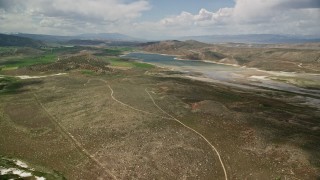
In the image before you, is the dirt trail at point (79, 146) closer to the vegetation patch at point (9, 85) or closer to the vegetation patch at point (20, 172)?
the vegetation patch at point (20, 172)

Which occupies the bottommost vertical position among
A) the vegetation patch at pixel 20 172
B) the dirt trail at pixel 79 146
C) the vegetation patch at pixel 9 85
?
the vegetation patch at pixel 9 85

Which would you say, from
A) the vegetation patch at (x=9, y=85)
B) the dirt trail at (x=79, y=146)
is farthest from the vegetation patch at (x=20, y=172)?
the vegetation patch at (x=9, y=85)

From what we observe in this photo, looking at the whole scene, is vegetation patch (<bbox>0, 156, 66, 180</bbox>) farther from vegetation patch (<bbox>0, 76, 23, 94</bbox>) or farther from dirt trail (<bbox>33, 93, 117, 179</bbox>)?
vegetation patch (<bbox>0, 76, 23, 94</bbox>)

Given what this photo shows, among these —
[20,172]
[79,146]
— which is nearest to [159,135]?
[79,146]

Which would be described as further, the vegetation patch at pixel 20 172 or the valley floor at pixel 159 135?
the valley floor at pixel 159 135

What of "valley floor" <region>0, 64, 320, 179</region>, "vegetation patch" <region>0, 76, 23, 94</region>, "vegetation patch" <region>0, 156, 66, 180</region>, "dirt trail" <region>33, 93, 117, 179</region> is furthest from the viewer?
"vegetation patch" <region>0, 76, 23, 94</region>

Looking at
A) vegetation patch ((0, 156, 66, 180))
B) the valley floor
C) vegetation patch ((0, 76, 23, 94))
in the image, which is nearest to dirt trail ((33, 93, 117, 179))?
the valley floor

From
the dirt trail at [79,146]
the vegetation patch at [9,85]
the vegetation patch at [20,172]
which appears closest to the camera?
the vegetation patch at [20,172]

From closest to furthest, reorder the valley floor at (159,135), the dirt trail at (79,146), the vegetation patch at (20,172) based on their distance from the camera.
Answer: the vegetation patch at (20,172) → the dirt trail at (79,146) → the valley floor at (159,135)

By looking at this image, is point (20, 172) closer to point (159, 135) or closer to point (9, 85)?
point (159, 135)

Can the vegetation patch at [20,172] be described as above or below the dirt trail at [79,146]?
above

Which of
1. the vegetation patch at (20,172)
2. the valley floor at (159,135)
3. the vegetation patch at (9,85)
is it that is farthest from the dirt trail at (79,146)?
the vegetation patch at (9,85)
